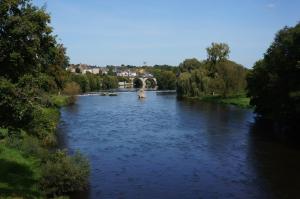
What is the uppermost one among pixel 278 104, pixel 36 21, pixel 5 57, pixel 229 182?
pixel 36 21

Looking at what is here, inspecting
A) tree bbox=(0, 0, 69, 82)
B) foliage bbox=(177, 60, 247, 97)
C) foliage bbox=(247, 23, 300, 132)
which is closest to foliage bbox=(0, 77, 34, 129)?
tree bbox=(0, 0, 69, 82)

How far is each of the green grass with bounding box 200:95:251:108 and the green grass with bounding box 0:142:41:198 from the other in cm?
6202

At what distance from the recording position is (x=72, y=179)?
76.8ft

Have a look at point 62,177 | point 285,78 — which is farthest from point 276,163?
point 62,177

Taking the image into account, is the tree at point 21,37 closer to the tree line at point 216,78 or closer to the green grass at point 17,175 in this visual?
the green grass at point 17,175

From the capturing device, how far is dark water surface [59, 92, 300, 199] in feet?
85.5

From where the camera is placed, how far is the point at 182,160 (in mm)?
35094

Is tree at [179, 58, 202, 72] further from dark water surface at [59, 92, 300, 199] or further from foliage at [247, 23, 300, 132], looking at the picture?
foliage at [247, 23, 300, 132]

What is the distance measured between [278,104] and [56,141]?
80.0ft

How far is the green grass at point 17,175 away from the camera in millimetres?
21352

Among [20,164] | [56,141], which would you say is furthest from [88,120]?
[20,164]

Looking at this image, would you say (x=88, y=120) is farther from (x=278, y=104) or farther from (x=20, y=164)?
(x=20, y=164)

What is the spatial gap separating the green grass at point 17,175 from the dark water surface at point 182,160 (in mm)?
3300

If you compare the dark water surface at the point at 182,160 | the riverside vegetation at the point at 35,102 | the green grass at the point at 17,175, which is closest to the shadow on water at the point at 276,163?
the dark water surface at the point at 182,160
